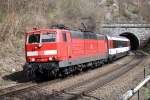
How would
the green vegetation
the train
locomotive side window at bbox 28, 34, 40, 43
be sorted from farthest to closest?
locomotive side window at bbox 28, 34, 40, 43 < the train < the green vegetation

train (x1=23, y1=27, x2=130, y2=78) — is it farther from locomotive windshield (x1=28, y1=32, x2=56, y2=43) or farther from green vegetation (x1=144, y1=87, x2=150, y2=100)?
green vegetation (x1=144, y1=87, x2=150, y2=100)

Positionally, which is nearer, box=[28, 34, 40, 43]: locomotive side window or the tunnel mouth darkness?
box=[28, 34, 40, 43]: locomotive side window

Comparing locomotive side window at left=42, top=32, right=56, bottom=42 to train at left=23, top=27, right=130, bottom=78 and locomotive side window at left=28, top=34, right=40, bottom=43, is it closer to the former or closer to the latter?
train at left=23, top=27, right=130, bottom=78

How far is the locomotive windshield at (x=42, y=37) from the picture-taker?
1893cm

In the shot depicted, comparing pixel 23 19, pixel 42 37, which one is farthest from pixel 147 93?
pixel 23 19

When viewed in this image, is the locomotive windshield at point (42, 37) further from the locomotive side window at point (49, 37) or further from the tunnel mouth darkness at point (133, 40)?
the tunnel mouth darkness at point (133, 40)

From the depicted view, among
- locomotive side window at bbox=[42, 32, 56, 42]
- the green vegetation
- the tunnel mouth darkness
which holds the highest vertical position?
locomotive side window at bbox=[42, 32, 56, 42]

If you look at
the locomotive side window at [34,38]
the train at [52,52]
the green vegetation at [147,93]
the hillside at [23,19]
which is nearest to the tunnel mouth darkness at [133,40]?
the hillside at [23,19]

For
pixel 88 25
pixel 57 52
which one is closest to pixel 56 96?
pixel 57 52

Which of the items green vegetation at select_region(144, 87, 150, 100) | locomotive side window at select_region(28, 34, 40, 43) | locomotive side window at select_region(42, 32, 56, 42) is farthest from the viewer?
locomotive side window at select_region(28, 34, 40, 43)

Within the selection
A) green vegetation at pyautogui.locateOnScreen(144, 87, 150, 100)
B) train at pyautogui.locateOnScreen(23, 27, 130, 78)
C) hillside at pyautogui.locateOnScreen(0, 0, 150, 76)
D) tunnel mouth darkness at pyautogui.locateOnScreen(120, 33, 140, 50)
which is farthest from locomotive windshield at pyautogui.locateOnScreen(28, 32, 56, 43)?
tunnel mouth darkness at pyautogui.locateOnScreen(120, 33, 140, 50)

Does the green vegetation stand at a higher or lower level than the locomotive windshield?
lower

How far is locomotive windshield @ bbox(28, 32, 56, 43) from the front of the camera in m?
18.9

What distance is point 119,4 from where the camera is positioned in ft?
255
